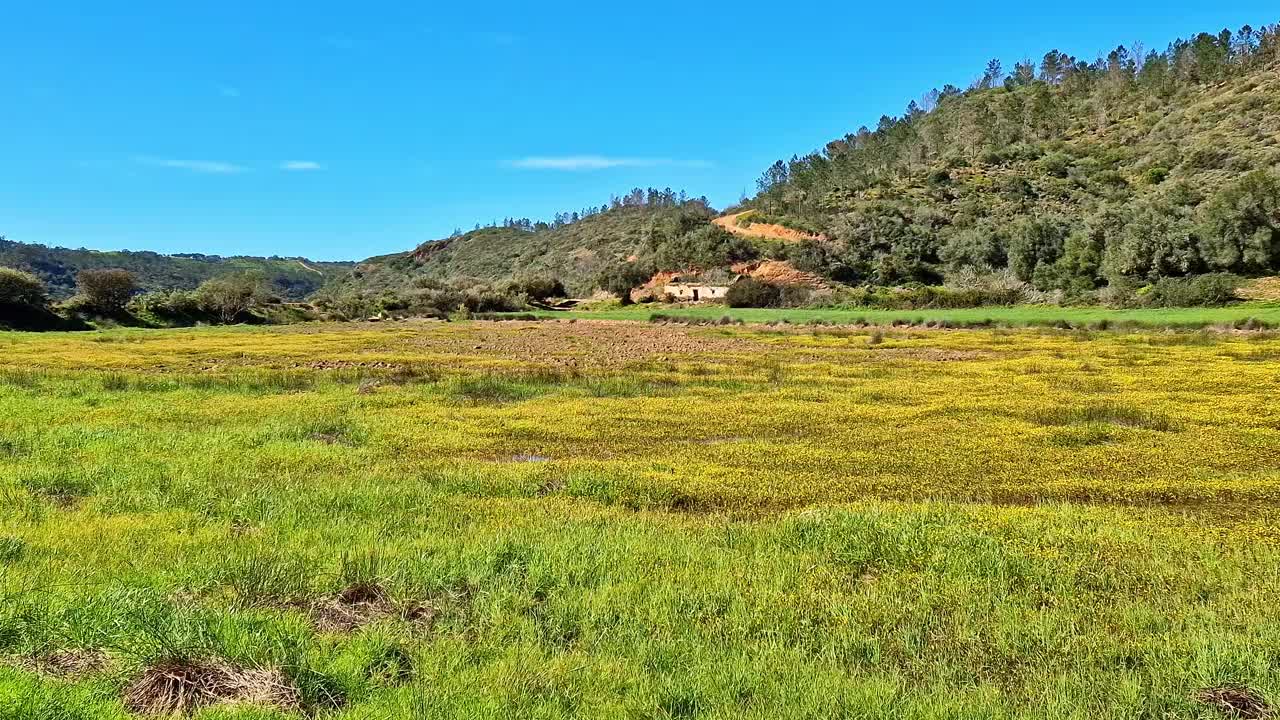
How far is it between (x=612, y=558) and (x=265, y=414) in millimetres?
13858

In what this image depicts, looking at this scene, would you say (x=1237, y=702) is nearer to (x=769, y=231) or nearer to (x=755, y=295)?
(x=755, y=295)

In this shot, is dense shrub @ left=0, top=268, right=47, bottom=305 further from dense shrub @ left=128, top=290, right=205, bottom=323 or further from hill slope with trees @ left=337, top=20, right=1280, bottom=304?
hill slope with trees @ left=337, top=20, right=1280, bottom=304

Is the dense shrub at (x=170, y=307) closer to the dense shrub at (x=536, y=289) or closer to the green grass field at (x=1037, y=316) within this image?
the dense shrub at (x=536, y=289)

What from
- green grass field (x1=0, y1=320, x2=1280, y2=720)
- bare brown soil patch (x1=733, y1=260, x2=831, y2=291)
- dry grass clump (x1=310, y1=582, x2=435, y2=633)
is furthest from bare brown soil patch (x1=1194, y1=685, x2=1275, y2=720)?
bare brown soil patch (x1=733, y1=260, x2=831, y2=291)

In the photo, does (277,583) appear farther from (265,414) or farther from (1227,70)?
(1227,70)

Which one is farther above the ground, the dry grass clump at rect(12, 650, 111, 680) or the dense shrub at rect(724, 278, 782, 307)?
the dense shrub at rect(724, 278, 782, 307)

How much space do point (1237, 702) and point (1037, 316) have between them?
208 ft

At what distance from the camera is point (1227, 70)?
417ft

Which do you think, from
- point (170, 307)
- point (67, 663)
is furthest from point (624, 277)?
point (67, 663)

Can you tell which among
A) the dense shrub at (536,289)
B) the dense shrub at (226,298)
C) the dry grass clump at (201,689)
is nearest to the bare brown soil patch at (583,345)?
the dry grass clump at (201,689)

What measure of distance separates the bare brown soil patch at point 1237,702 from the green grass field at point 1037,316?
174ft

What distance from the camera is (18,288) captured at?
6831 centimetres

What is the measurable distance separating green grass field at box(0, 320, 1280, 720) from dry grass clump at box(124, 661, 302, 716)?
0.9 inches

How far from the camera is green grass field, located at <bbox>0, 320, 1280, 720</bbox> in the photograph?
5.30 metres
